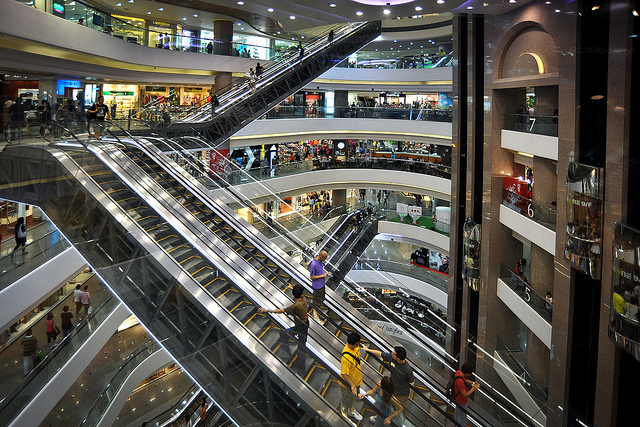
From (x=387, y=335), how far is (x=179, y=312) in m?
3.83

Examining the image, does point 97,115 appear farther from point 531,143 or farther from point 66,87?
A: point 531,143

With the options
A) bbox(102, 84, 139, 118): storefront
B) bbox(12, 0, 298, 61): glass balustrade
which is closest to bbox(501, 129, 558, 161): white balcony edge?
bbox(12, 0, 298, 61): glass balustrade

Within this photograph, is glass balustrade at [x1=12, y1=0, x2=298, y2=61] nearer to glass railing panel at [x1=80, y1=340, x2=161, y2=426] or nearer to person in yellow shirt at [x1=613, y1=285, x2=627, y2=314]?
glass railing panel at [x1=80, y1=340, x2=161, y2=426]

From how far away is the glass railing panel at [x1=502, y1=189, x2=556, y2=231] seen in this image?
8944 millimetres

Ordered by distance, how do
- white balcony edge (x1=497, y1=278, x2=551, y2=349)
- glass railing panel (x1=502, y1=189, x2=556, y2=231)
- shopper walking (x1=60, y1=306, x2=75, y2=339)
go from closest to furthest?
1. white balcony edge (x1=497, y1=278, x2=551, y2=349)
2. glass railing panel (x1=502, y1=189, x2=556, y2=231)
3. shopper walking (x1=60, y1=306, x2=75, y2=339)

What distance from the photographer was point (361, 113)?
26.4 m

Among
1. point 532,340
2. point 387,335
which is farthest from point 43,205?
point 532,340

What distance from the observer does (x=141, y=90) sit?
25109mm

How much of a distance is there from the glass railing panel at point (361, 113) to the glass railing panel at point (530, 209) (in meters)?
12.8

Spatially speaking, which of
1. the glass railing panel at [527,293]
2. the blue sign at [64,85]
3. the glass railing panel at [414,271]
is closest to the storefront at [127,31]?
the blue sign at [64,85]

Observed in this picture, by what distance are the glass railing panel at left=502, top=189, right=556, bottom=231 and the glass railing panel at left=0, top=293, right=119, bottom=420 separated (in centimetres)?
1109

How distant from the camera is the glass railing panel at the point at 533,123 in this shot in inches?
347

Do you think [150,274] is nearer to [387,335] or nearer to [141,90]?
[387,335]

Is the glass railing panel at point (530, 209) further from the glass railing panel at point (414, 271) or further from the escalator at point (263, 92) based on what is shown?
the glass railing panel at point (414, 271)
